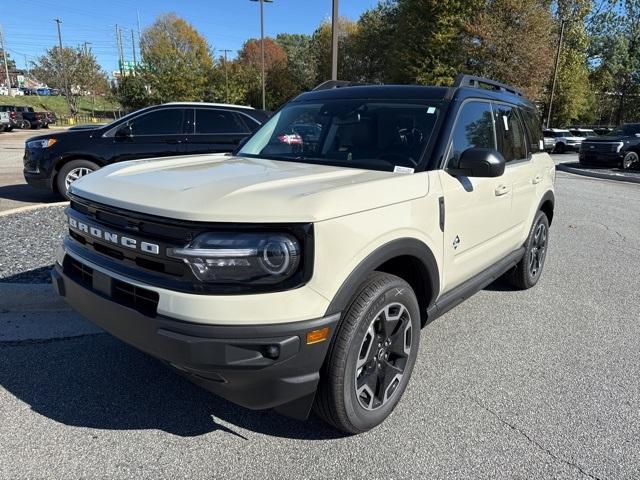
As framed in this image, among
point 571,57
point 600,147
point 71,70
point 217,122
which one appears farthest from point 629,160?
point 71,70

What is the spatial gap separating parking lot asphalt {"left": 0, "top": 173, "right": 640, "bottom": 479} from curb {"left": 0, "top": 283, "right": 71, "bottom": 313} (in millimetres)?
53

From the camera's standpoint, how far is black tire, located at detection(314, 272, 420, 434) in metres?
2.33

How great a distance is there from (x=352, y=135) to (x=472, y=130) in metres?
0.85

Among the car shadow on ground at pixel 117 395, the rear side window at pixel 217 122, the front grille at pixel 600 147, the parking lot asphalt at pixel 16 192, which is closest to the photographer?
the car shadow on ground at pixel 117 395

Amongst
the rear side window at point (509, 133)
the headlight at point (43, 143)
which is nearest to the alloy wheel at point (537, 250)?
the rear side window at point (509, 133)

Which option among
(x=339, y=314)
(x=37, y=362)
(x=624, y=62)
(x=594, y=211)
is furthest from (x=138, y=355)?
(x=624, y=62)

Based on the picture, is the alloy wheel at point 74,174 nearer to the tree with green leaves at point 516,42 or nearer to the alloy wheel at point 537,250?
the alloy wheel at point 537,250

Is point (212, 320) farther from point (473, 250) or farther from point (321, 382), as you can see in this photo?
point (473, 250)

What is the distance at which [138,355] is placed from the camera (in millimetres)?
3447

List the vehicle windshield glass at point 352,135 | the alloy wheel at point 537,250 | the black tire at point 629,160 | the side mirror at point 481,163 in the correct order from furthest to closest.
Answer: the black tire at point 629,160 → the alloy wheel at point 537,250 → the vehicle windshield glass at point 352,135 → the side mirror at point 481,163

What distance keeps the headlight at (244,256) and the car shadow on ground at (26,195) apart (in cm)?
774

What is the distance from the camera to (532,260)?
496 cm

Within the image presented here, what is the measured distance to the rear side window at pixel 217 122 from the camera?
8.63m

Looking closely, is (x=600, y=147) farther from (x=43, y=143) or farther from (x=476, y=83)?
(x=43, y=143)
